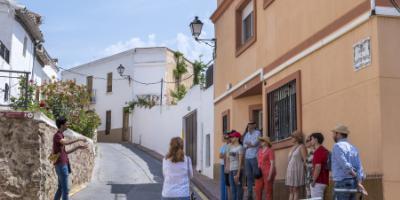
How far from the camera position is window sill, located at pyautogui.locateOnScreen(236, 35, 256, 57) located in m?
14.4

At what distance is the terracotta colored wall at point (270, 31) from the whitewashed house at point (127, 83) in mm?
Answer: 22142

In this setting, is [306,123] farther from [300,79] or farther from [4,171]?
[4,171]

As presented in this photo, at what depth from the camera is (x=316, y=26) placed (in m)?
10.4

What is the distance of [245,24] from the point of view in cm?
1605

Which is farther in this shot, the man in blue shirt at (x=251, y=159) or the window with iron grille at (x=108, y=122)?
the window with iron grille at (x=108, y=122)

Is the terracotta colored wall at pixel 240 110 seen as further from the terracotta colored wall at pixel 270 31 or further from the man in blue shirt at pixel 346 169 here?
the man in blue shirt at pixel 346 169

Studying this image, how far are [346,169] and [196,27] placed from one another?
11.3 meters

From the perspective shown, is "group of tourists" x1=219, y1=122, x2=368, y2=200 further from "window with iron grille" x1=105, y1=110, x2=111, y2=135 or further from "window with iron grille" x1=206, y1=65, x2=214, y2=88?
"window with iron grille" x1=105, y1=110, x2=111, y2=135

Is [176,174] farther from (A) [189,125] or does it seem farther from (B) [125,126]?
(B) [125,126]

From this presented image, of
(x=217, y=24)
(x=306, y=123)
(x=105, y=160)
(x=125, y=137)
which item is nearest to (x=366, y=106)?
(x=306, y=123)

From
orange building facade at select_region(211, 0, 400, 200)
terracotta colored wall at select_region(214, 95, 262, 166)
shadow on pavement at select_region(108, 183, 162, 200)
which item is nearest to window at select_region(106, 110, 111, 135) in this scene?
shadow on pavement at select_region(108, 183, 162, 200)

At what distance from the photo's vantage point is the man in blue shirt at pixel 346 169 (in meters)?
7.55

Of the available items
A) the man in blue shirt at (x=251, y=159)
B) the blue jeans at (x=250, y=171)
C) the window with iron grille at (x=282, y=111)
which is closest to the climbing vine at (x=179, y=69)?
the window with iron grille at (x=282, y=111)

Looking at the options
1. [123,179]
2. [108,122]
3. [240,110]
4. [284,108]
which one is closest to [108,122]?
[108,122]
